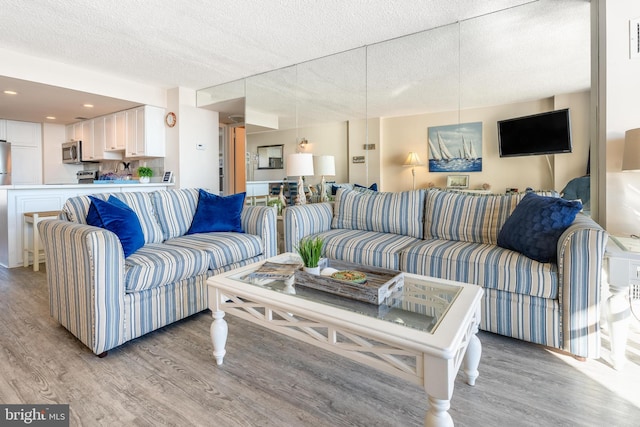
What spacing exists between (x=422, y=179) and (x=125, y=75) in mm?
4018

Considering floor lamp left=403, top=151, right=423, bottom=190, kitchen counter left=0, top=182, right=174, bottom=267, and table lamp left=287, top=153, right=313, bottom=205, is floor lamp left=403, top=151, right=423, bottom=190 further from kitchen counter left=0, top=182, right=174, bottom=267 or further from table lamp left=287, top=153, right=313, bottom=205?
kitchen counter left=0, top=182, right=174, bottom=267

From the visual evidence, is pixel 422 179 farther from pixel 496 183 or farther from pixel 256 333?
pixel 256 333

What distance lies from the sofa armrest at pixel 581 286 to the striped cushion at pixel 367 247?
959 mm

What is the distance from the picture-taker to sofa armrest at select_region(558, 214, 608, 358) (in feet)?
5.49

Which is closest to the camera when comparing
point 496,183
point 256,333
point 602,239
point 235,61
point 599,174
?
point 602,239

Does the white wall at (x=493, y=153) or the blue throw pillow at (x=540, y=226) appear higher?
the white wall at (x=493, y=153)

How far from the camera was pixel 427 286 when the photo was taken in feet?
5.34

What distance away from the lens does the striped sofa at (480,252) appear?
5.65 feet

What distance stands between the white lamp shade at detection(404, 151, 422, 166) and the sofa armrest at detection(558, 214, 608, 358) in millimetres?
1633

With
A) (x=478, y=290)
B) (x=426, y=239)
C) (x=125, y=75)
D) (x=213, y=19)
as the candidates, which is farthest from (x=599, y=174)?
(x=125, y=75)

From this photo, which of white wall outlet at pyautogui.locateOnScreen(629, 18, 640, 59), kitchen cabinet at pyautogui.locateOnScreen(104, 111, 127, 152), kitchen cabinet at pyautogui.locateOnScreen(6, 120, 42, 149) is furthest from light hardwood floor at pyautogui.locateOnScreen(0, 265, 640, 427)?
kitchen cabinet at pyautogui.locateOnScreen(6, 120, 42, 149)

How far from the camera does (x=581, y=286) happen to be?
1.71m

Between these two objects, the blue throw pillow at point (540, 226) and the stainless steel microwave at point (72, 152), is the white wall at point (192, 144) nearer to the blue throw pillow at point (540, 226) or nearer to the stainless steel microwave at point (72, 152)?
the stainless steel microwave at point (72, 152)

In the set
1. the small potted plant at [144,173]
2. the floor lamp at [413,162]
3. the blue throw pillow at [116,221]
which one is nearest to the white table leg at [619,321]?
the floor lamp at [413,162]
